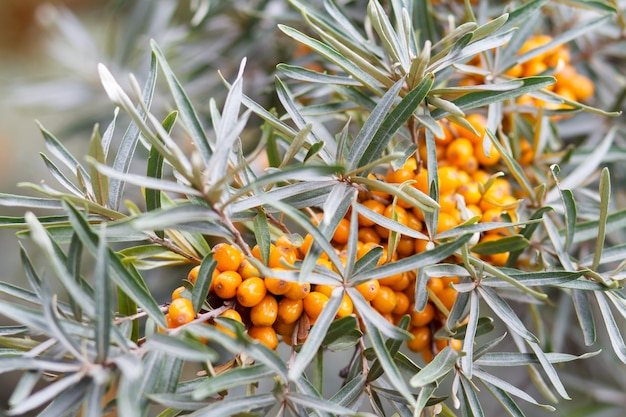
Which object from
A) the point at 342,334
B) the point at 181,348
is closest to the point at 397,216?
the point at 342,334

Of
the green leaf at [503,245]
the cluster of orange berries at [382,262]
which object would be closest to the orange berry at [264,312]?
the cluster of orange berries at [382,262]

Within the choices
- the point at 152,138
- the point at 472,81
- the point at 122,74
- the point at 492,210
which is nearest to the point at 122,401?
the point at 152,138

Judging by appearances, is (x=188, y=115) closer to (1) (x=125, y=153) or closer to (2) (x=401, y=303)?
(1) (x=125, y=153)

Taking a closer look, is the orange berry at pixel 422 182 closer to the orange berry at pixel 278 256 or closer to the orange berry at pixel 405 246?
the orange berry at pixel 405 246

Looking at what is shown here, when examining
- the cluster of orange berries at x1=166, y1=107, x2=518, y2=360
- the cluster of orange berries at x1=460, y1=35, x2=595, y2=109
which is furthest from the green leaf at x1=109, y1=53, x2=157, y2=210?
the cluster of orange berries at x1=460, y1=35, x2=595, y2=109

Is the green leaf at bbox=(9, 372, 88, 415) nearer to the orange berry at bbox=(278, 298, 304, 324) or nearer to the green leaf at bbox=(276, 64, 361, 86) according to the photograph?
the orange berry at bbox=(278, 298, 304, 324)

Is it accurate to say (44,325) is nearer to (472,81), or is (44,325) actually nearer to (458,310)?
(458,310)
